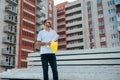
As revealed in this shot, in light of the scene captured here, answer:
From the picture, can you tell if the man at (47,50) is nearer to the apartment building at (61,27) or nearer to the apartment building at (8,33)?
the apartment building at (8,33)

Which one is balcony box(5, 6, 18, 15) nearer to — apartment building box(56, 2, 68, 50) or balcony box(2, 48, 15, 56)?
balcony box(2, 48, 15, 56)

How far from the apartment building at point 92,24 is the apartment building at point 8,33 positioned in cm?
1988

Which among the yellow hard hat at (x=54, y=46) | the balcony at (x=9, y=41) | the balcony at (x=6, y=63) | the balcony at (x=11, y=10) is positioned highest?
the balcony at (x=11, y=10)

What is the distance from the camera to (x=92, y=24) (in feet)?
186

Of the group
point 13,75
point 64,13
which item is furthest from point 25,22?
point 13,75

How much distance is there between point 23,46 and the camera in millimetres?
49094

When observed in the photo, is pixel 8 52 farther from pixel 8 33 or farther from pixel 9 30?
pixel 9 30

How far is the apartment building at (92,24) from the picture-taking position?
51094 mm

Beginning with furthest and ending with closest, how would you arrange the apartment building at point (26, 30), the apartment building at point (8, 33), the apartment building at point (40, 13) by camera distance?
the apartment building at point (40, 13) → the apartment building at point (26, 30) → the apartment building at point (8, 33)

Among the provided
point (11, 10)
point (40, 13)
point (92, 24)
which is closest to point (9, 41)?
point (11, 10)

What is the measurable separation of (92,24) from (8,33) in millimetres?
22702

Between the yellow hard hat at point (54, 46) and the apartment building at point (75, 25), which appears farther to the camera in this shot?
the apartment building at point (75, 25)

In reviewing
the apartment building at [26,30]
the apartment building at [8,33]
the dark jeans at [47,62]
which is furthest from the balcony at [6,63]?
the dark jeans at [47,62]

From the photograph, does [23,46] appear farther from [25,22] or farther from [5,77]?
[5,77]
